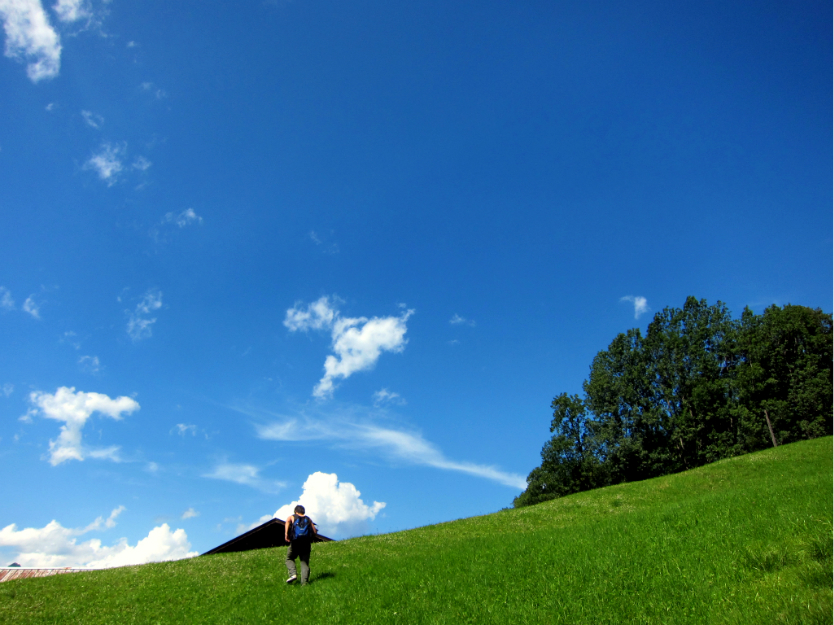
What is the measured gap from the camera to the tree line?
5484 cm

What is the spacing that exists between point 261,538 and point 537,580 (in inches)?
1047

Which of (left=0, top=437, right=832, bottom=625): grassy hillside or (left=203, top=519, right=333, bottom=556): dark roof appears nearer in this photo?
(left=0, top=437, right=832, bottom=625): grassy hillside

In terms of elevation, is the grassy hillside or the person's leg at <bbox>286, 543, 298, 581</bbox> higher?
the person's leg at <bbox>286, 543, 298, 581</bbox>

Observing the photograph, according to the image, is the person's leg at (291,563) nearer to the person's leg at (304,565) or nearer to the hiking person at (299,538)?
the hiking person at (299,538)

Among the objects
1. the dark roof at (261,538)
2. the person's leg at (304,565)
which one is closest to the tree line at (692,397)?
the dark roof at (261,538)

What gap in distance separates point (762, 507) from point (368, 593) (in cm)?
1458

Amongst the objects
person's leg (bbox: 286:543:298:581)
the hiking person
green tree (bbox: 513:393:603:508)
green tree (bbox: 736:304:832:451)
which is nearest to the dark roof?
person's leg (bbox: 286:543:298:581)

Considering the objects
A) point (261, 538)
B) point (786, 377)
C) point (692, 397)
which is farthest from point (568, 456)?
point (261, 538)

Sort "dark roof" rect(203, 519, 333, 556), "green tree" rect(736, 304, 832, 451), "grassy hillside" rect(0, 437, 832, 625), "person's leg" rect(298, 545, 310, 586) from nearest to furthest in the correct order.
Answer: "grassy hillside" rect(0, 437, 832, 625), "person's leg" rect(298, 545, 310, 586), "dark roof" rect(203, 519, 333, 556), "green tree" rect(736, 304, 832, 451)

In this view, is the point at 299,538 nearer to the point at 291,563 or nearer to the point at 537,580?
the point at 291,563

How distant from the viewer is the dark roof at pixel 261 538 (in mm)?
32781

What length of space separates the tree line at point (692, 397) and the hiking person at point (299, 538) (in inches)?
1982

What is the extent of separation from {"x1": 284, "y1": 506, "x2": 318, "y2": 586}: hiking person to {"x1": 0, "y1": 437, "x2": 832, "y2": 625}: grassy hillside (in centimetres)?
55

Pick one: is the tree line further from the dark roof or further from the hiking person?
the hiking person
